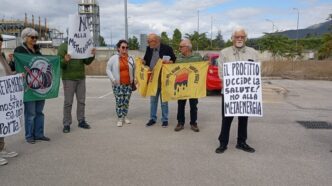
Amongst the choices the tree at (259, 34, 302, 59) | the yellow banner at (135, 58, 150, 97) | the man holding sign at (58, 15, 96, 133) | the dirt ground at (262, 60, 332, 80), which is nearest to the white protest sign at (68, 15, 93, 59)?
the man holding sign at (58, 15, 96, 133)

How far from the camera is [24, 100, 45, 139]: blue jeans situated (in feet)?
20.7

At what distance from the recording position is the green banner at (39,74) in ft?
20.3

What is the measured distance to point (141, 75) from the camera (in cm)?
798

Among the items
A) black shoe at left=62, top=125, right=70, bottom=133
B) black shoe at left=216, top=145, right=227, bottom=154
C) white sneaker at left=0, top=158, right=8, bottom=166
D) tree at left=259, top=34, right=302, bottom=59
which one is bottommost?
white sneaker at left=0, top=158, right=8, bottom=166

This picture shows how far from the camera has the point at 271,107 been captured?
414 inches

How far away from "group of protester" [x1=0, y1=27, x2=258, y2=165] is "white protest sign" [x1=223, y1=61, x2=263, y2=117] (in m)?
0.15

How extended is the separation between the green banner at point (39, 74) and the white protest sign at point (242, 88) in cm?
333

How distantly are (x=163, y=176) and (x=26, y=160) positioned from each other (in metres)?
2.21

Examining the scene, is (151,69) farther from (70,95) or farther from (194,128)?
(70,95)

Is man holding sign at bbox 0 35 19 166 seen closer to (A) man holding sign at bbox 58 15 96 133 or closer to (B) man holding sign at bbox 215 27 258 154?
(A) man holding sign at bbox 58 15 96 133

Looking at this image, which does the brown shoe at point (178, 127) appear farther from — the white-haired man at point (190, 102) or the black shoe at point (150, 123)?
the black shoe at point (150, 123)

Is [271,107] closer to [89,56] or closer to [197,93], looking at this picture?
[197,93]

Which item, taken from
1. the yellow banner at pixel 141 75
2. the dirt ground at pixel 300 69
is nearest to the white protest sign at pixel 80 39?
the yellow banner at pixel 141 75

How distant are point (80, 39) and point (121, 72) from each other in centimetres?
110
